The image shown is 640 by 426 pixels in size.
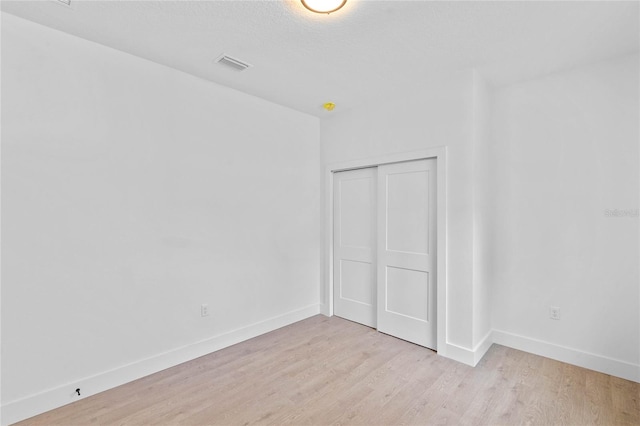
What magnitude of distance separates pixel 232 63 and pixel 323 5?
3.66ft

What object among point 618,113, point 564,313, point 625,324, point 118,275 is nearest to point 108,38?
point 118,275

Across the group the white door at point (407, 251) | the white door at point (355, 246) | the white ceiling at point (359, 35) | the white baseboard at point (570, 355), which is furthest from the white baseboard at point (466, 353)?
the white ceiling at point (359, 35)

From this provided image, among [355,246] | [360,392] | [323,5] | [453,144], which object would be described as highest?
[323,5]

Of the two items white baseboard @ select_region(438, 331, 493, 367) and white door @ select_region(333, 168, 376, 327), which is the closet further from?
white baseboard @ select_region(438, 331, 493, 367)

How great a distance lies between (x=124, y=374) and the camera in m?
2.46

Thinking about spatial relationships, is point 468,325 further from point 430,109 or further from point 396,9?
point 396,9

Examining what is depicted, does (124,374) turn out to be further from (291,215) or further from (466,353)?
(466,353)

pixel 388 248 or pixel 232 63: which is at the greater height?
pixel 232 63

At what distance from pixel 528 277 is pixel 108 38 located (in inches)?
164

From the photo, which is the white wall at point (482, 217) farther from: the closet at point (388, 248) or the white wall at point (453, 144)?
the closet at point (388, 248)

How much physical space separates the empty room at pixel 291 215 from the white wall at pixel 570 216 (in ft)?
0.06

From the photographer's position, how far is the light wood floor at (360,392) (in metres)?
2.04

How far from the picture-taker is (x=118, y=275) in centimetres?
246

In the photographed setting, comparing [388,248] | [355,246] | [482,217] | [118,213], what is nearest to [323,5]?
[118,213]
